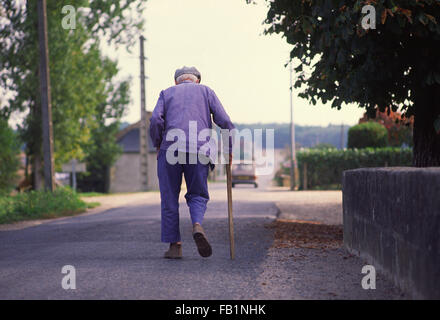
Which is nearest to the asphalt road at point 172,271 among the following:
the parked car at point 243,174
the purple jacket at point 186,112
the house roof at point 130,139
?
the purple jacket at point 186,112

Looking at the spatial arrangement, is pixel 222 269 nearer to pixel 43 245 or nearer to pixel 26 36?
pixel 43 245

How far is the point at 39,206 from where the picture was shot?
45.6 ft

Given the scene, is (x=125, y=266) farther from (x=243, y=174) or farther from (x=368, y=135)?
(x=243, y=174)

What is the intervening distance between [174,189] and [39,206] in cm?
919

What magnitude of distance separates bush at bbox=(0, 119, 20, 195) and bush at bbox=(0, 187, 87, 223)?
5469 millimetres

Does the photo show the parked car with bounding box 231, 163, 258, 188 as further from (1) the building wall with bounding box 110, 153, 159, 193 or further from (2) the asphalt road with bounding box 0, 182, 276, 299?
(2) the asphalt road with bounding box 0, 182, 276, 299

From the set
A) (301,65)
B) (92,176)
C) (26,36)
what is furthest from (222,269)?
(92,176)

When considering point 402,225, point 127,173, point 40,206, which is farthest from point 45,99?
point 127,173

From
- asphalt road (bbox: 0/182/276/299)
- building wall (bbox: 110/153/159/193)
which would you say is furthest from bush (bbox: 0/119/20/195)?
building wall (bbox: 110/153/159/193)

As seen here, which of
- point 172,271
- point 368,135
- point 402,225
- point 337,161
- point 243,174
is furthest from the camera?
point 243,174

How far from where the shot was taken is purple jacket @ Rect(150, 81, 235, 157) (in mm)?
5500

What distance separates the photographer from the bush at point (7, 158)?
2027 cm

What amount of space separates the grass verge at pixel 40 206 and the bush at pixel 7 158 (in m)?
5.46

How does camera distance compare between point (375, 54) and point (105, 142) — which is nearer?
point (375, 54)
